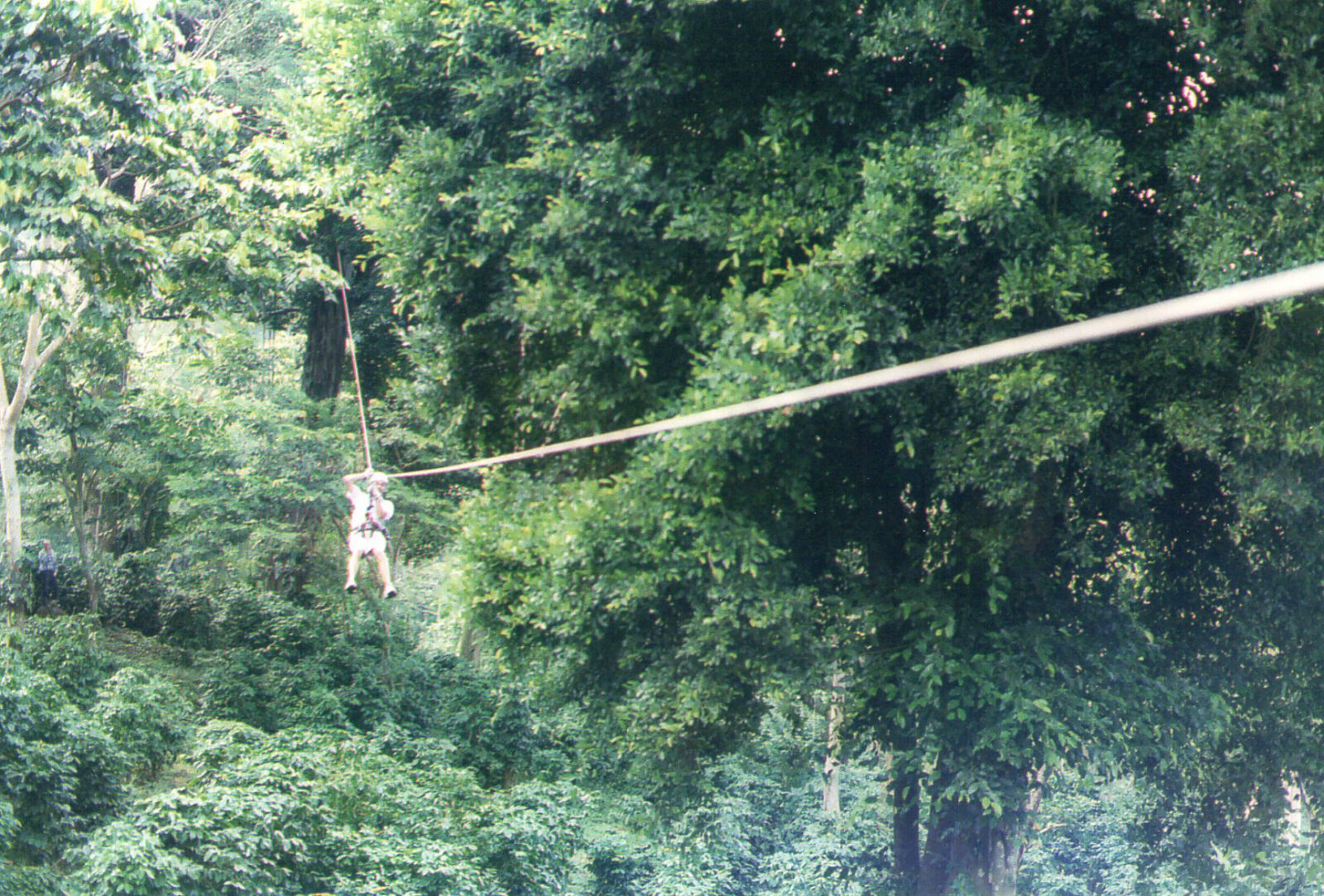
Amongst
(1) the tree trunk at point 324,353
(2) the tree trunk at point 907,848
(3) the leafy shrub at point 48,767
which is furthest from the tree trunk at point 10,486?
(2) the tree trunk at point 907,848

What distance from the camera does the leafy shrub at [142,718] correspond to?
43.3 feet

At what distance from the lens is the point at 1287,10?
7172 millimetres

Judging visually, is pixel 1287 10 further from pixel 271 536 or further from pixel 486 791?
pixel 271 536

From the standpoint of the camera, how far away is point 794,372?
769 centimetres

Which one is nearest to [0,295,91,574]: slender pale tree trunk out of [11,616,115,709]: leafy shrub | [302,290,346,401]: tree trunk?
[11,616,115,709]: leafy shrub

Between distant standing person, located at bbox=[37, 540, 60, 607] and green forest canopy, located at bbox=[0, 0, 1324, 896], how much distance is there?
6.95 m

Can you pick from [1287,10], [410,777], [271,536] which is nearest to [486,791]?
[410,777]

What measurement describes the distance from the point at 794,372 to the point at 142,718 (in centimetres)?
929

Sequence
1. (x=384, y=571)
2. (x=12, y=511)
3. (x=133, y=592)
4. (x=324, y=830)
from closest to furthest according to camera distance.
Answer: (x=384, y=571) < (x=324, y=830) < (x=12, y=511) < (x=133, y=592)

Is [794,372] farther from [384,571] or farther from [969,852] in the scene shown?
[969,852]

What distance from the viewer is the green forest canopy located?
7.60m

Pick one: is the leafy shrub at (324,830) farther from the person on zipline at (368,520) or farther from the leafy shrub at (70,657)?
the person on zipline at (368,520)

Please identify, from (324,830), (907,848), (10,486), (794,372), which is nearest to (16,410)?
(10,486)

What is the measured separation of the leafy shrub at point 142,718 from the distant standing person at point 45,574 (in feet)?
19.6
